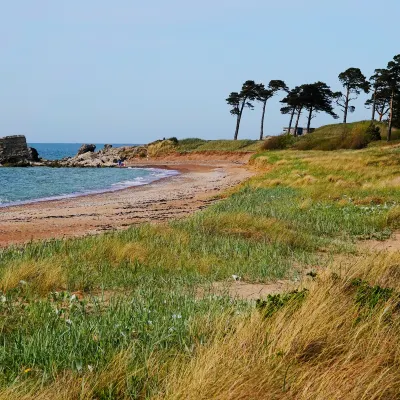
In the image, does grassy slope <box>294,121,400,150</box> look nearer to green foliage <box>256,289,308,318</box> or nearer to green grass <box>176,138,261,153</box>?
green grass <box>176,138,261,153</box>

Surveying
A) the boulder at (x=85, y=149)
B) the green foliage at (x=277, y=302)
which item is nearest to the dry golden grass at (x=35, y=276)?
the green foliage at (x=277, y=302)

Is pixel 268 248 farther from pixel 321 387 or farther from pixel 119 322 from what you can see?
pixel 321 387

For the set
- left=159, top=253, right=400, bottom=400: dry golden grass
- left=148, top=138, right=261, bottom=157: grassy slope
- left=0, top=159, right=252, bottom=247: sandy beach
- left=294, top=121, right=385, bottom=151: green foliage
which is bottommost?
left=0, top=159, right=252, bottom=247: sandy beach

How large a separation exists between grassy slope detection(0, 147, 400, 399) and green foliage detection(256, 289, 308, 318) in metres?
0.07

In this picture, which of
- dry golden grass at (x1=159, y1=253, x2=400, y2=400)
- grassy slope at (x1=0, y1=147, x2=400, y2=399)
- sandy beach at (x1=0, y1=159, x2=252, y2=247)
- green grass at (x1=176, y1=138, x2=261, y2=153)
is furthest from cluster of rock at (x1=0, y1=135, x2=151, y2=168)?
dry golden grass at (x1=159, y1=253, x2=400, y2=400)

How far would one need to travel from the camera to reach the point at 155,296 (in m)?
6.25

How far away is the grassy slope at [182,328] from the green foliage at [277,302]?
0.07 m

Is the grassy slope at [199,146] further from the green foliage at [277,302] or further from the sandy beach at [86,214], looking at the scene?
the green foliage at [277,302]

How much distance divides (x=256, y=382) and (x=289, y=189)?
1876cm

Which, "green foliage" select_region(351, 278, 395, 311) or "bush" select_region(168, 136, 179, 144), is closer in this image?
"green foliage" select_region(351, 278, 395, 311)

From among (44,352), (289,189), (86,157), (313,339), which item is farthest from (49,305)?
(86,157)

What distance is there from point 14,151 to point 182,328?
242 ft

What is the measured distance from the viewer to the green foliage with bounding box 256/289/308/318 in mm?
5029

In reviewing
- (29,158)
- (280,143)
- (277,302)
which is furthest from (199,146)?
(277,302)
